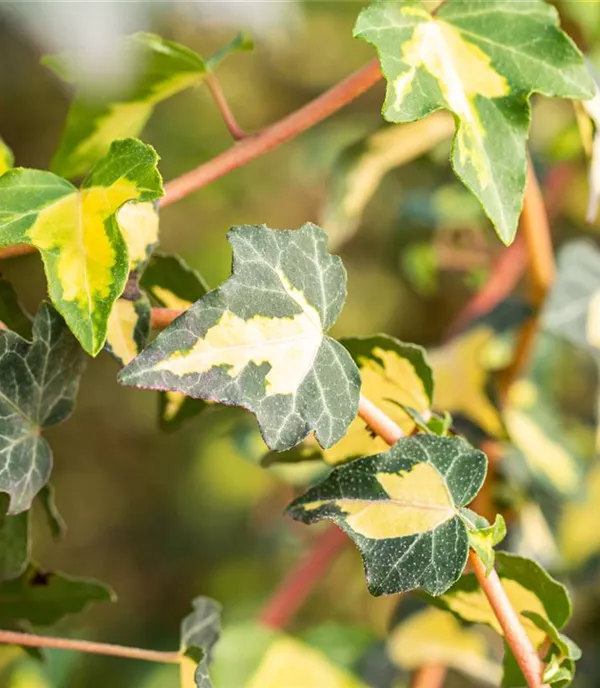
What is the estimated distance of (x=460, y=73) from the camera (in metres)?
0.35

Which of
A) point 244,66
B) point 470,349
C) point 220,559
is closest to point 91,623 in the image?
point 220,559

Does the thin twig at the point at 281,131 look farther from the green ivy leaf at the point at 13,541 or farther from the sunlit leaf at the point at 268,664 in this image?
the sunlit leaf at the point at 268,664

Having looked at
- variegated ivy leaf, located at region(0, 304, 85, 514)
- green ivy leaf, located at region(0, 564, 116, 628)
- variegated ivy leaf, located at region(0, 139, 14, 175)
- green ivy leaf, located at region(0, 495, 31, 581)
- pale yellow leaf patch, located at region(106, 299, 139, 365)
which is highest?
variegated ivy leaf, located at region(0, 139, 14, 175)

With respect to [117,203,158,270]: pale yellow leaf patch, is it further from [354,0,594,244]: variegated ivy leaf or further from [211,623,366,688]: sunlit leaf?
[211,623,366,688]: sunlit leaf

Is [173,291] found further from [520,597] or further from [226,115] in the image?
[520,597]

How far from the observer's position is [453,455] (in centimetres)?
32

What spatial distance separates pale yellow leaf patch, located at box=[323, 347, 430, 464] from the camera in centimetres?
38

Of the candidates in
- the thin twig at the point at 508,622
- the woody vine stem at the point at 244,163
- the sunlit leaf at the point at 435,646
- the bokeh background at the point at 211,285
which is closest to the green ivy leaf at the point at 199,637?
the woody vine stem at the point at 244,163

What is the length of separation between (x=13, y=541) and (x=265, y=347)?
155 mm

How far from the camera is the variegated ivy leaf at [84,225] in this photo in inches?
11.5

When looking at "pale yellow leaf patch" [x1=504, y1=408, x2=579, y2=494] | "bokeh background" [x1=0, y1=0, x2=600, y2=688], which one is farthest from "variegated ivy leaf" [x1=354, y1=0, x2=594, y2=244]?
"bokeh background" [x1=0, y1=0, x2=600, y2=688]

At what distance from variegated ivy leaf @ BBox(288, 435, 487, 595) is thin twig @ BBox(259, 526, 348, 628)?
0.34 meters

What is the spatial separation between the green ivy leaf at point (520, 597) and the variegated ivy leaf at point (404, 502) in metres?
0.04

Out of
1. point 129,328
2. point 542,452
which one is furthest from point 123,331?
point 542,452
